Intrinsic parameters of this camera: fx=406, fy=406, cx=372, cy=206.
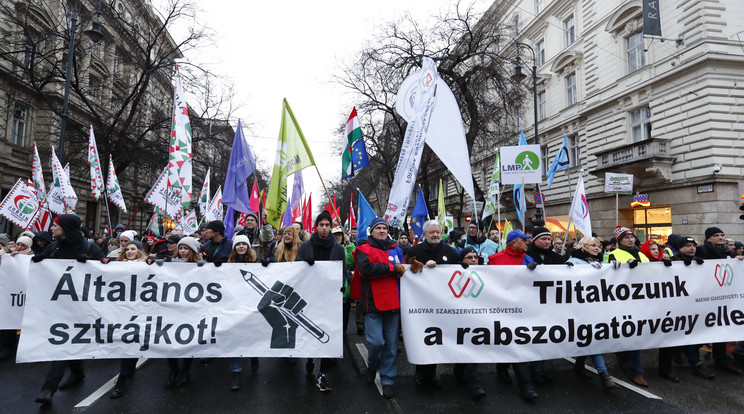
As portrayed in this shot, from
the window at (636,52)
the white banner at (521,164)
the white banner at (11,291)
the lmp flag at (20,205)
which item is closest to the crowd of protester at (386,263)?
the white banner at (11,291)

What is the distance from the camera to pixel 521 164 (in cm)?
869

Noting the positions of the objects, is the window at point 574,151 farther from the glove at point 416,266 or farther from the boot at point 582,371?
the glove at point 416,266

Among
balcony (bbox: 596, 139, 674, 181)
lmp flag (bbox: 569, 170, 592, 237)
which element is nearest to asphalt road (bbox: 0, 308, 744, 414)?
lmp flag (bbox: 569, 170, 592, 237)

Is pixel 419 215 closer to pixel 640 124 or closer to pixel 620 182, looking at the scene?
pixel 620 182

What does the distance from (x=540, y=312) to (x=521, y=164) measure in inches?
195

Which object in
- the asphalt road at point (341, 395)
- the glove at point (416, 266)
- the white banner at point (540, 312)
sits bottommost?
the asphalt road at point (341, 395)

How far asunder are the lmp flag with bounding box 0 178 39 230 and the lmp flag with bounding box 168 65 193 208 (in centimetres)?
381

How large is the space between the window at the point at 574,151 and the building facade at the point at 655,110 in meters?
0.06

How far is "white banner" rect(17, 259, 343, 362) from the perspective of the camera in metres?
4.05

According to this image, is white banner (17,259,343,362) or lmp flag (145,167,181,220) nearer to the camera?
white banner (17,259,343,362)

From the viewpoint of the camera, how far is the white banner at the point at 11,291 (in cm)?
487

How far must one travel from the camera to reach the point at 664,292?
4695 mm

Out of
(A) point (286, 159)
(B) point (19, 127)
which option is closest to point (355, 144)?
(A) point (286, 159)

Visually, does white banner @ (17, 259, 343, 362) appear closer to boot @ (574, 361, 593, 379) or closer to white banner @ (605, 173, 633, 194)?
boot @ (574, 361, 593, 379)
